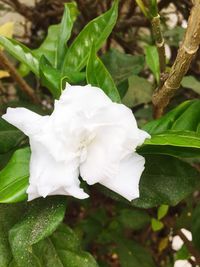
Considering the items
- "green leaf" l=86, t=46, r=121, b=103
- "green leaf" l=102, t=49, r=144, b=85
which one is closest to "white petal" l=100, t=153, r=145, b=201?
"green leaf" l=86, t=46, r=121, b=103

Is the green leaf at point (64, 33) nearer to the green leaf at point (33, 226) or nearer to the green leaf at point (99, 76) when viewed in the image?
the green leaf at point (99, 76)

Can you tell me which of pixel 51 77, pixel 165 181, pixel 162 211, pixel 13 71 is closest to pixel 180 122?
pixel 165 181

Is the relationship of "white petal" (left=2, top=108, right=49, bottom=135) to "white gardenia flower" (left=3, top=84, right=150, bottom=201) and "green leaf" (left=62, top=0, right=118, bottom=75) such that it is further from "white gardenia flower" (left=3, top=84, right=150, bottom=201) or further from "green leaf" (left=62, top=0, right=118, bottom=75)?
"green leaf" (left=62, top=0, right=118, bottom=75)

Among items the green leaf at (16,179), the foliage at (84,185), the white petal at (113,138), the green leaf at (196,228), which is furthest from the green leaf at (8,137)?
the green leaf at (196,228)

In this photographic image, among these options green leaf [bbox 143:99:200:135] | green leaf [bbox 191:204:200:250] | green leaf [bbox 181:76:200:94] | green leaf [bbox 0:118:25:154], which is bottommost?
green leaf [bbox 191:204:200:250]

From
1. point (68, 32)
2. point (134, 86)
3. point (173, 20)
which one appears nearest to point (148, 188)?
point (68, 32)

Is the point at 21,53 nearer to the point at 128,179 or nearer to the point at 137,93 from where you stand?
the point at 128,179
